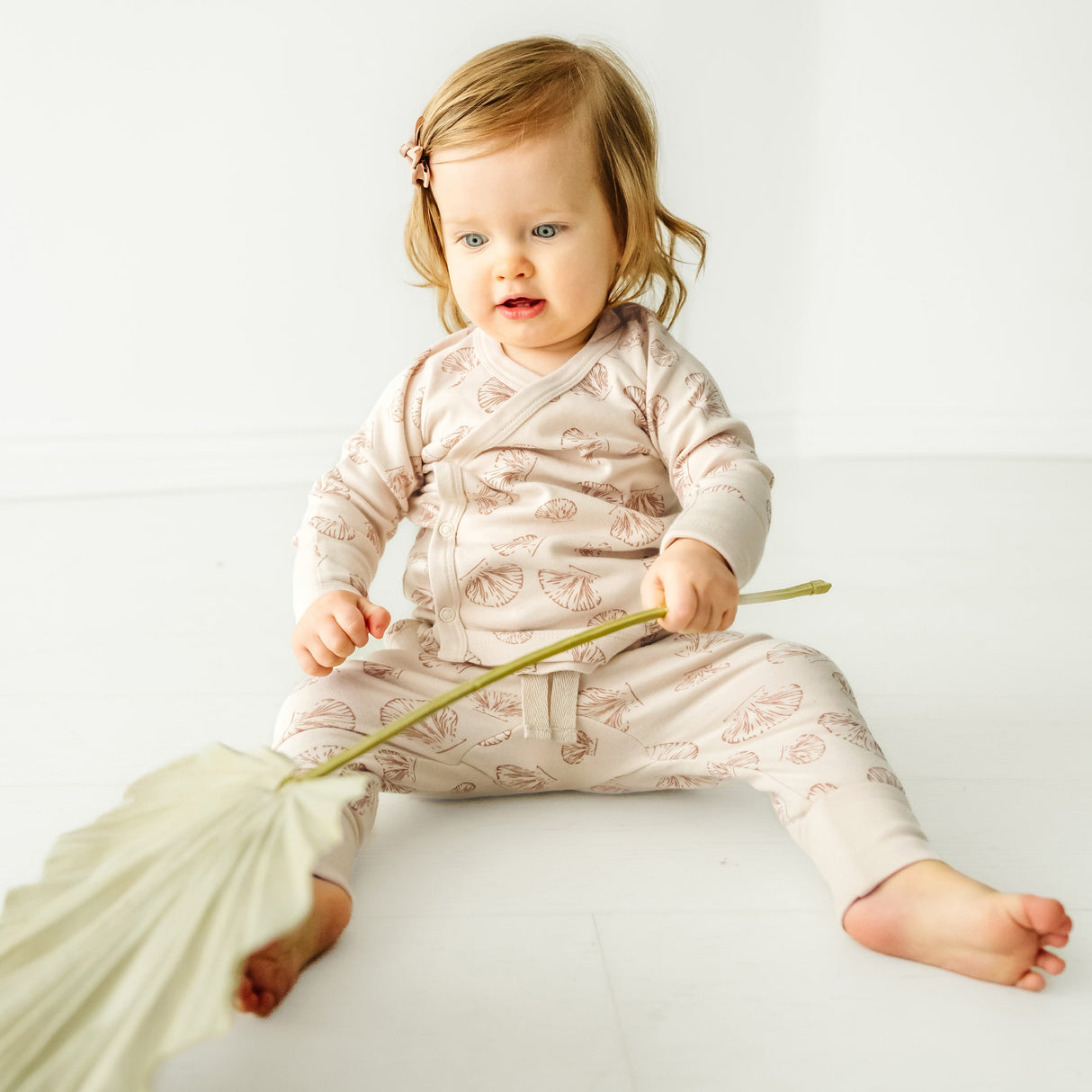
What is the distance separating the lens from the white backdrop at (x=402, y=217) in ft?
6.25

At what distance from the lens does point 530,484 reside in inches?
33.2

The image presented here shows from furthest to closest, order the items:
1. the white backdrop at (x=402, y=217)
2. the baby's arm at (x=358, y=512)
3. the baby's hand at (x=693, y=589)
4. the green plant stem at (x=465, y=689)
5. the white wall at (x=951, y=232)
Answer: the white wall at (x=951, y=232)
the white backdrop at (x=402, y=217)
the baby's arm at (x=358, y=512)
the baby's hand at (x=693, y=589)
the green plant stem at (x=465, y=689)

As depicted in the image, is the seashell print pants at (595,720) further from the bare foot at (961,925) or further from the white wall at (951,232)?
the white wall at (951,232)

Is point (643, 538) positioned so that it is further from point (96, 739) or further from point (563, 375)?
point (96, 739)

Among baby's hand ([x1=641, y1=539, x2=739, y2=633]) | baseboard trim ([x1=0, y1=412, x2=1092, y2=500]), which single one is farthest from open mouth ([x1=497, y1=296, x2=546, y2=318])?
baseboard trim ([x1=0, y1=412, x2=1092, y2=500])

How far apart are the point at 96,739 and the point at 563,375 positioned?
0.45 meters

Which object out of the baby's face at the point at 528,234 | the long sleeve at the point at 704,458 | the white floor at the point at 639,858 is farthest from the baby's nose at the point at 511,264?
the white floor at the point at 639,858

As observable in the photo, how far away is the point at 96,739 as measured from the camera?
0.91m

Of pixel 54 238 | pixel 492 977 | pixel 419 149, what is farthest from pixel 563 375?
pixel 54 238

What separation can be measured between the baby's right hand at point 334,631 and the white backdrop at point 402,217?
1269 millimetres

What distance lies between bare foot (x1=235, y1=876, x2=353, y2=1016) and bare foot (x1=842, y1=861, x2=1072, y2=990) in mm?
271

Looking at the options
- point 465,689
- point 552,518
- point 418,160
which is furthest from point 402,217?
point 465,689

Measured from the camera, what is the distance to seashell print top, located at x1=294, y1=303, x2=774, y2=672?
0.82 meters

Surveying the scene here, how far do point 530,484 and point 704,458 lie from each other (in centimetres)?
12
